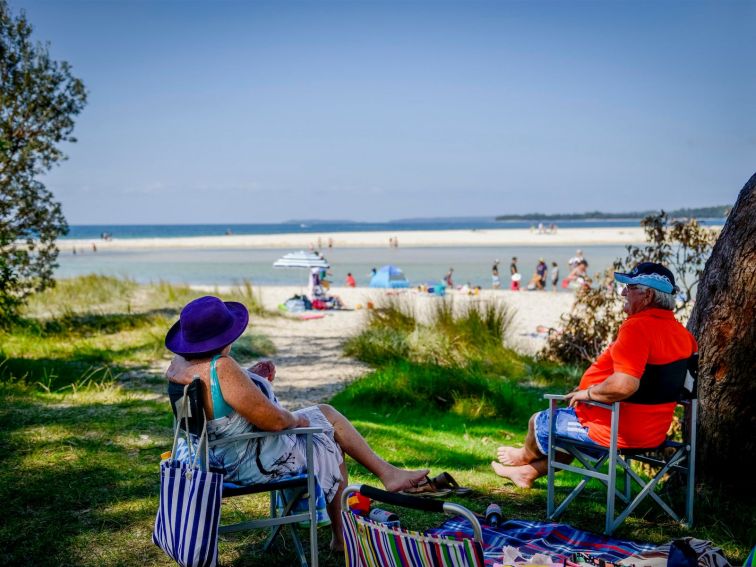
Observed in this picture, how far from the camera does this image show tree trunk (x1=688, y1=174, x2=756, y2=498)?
3648 mm

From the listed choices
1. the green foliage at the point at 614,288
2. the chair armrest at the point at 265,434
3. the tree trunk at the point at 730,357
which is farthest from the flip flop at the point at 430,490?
the green foliage at the point at 614,288

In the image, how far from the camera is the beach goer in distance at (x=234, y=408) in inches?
110

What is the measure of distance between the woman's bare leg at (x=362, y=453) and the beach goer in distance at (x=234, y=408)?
0.19m

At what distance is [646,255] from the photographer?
7.39 meters

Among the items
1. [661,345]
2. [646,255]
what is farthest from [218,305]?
[646,255]

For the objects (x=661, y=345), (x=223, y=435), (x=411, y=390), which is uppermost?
(x=661, y=345)

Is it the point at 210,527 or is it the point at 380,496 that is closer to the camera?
the point at 380,496

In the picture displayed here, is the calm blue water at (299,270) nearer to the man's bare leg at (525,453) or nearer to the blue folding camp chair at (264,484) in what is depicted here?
the man's bare leg at (525,453)

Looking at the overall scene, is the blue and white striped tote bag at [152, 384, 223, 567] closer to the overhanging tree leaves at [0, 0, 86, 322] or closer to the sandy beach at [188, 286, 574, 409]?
the sandy beach at [188, 286, 574, 409]

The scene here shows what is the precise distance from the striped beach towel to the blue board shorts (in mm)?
1986

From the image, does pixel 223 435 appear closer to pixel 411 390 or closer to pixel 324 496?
pixel 324 496

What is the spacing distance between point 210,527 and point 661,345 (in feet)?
7.12

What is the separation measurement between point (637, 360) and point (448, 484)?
4.73ft

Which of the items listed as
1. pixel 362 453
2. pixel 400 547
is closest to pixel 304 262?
pixel 362 453
